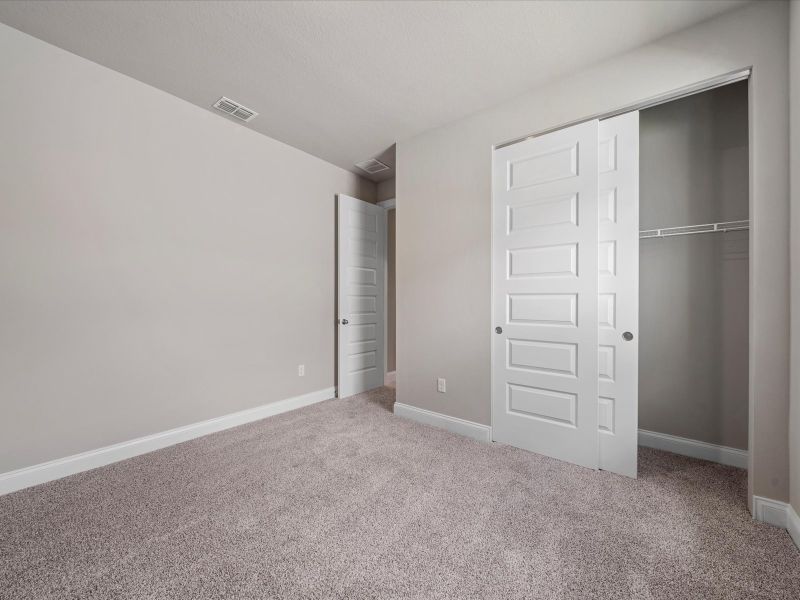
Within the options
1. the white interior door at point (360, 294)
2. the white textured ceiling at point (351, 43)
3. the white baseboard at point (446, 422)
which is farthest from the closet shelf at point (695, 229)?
the white interior door at point (360, 294)

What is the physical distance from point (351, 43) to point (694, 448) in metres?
3.64

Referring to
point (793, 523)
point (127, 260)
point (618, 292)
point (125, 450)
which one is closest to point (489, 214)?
point (618, 292)

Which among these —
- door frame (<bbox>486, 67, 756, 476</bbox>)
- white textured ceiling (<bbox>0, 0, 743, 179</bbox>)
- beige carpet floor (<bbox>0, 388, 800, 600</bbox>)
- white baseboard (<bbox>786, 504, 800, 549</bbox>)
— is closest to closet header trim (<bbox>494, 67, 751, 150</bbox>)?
door frame (<bbox>486, 67, 756, 476</bbox>)

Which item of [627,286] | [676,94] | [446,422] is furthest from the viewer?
[446,422]

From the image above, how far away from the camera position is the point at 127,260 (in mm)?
2453

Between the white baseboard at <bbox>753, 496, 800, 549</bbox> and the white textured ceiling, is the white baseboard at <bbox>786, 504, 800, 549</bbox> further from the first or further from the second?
the white textured ceiling

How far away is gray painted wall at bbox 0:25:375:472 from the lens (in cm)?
205

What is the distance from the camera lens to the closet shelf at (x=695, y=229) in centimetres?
225

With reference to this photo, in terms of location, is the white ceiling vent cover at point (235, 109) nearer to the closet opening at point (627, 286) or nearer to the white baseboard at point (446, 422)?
the closet opening at point (627, 286)

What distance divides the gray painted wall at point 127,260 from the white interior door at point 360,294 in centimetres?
58

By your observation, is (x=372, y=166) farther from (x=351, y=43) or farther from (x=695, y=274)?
(x=695, y=274)

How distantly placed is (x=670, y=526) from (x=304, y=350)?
319 centimetres

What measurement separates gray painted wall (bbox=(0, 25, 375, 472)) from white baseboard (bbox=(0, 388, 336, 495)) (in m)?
0.06

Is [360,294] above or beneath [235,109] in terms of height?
beneath
